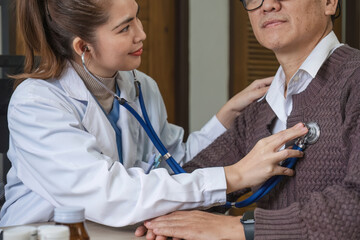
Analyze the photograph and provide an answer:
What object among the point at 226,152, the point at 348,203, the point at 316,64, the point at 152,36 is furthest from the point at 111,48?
the point at 152,36

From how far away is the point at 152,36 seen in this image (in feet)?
10.8

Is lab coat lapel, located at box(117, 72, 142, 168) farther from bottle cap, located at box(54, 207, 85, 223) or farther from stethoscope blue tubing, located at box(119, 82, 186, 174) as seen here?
bottle cap, located at box(54, 207, 85, 223)

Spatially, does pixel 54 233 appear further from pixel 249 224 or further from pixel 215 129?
pixel 215 129

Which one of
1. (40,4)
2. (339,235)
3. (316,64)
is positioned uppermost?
(40,4)

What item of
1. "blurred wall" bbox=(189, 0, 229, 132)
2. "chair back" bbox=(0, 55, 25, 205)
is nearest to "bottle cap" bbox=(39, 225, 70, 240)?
"chair back" bbox=(0, 55, 25, 205)

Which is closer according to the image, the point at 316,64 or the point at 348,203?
the point at 348,203

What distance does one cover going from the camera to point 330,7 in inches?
53.5

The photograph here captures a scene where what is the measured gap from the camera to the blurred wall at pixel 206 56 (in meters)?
3.36

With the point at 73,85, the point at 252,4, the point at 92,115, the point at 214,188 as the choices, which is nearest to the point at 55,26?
the point at 73,85

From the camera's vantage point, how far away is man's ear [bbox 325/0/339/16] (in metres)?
1.35

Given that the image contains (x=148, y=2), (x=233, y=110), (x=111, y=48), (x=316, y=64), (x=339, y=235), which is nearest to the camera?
(x=339, y=235)

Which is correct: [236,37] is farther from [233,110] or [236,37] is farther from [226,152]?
[226,152]

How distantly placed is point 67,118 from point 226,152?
1.65ft

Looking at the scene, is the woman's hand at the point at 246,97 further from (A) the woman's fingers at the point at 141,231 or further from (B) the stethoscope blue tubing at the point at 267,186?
(A) the woman's fingers at the point at 141,231
